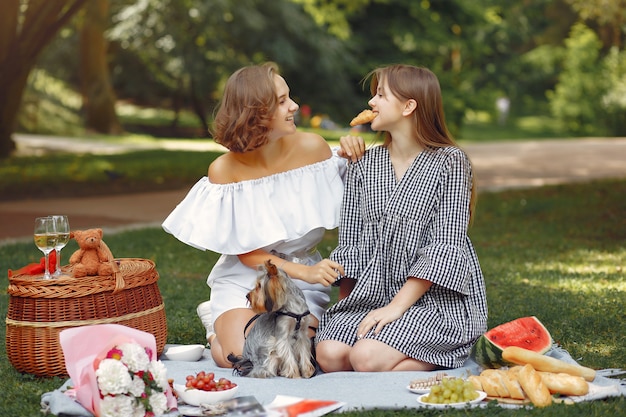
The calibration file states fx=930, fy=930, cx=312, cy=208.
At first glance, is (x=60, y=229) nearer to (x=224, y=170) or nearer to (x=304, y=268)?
(x=224, y=170)

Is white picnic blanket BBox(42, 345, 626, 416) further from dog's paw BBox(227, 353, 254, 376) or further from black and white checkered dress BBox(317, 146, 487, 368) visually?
black and white checkered dress BBox(317, 146, 487, 368)

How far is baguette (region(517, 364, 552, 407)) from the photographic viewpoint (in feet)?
14.1

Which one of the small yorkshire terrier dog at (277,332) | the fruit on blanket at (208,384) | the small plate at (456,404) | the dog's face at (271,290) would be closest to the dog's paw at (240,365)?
the small yorkshire terrier dog at (277,332)

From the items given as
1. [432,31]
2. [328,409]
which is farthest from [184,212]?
[432,31]

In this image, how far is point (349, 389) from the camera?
460 cm

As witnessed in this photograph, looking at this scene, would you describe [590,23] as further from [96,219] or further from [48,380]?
[48,380]

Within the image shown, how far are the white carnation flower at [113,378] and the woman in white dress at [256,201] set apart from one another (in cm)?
109

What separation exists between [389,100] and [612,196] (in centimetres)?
860

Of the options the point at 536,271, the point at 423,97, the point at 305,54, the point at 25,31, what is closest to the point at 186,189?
the point at 25,31

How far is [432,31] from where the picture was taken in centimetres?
2870

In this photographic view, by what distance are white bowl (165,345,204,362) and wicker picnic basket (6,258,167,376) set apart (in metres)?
0.33

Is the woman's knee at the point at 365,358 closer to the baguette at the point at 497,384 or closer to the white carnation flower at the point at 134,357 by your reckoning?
the baguette at the point at 497,384

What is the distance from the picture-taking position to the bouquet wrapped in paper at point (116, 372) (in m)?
4.16

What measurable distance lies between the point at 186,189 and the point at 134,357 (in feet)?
37.0
